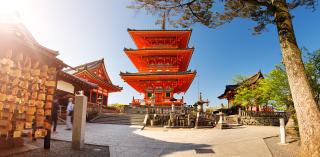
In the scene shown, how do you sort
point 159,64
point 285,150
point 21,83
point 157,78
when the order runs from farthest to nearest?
point 159,64 → point 157,78 → point 285,150 → point 21,83

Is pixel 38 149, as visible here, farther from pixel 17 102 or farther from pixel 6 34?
pixel 6 34

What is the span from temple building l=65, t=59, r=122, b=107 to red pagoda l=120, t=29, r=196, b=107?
325cm

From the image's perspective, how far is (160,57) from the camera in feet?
89.0

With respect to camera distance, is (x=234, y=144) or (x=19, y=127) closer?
(x=19, y=127)

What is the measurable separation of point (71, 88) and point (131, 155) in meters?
7.43

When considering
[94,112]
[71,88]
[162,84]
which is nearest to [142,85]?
[162,84]

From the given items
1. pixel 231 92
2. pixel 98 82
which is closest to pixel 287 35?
pixel 98 82

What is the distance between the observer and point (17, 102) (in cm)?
481

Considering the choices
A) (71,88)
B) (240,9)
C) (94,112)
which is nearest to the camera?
(240,9)

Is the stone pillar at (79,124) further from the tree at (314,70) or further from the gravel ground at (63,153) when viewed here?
the tree at (314,70)

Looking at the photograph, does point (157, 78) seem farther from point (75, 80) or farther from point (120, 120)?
point (75, 80)

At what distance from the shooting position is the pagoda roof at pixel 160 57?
85.8 feet

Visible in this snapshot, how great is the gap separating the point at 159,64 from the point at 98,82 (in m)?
7.79

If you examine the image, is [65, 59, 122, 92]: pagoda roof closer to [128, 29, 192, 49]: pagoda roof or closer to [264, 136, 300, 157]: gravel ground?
[128, 29, 192, 49]: pagoda roof
